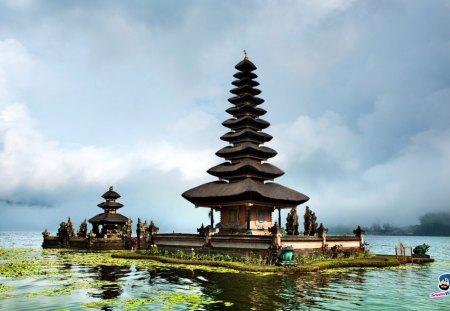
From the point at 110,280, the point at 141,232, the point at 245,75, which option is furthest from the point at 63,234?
the point at 110,280

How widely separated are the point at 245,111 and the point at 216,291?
1231 inches

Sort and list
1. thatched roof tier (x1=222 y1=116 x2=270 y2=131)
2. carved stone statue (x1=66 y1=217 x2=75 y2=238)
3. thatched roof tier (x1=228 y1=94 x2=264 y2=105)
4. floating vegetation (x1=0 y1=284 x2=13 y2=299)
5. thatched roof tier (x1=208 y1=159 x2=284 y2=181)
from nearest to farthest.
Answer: floating vegetation (x1=0 y1=284 x2=13 y2=299)
thatched roof tier (x1=208 y1=159 x2=284 y2=181)
thatched roof tier (x1=222 y1=116 x2=270 y2=131)
thatched roof tier (x1=228 y1=94 x2=264 y2=105)
carved stone statue (x1=66 y1=217 x2=75 y2=238)

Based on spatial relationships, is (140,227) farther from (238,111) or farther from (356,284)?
(356,284)

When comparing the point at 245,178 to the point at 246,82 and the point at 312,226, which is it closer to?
the point at 312,226

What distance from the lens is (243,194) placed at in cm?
3800

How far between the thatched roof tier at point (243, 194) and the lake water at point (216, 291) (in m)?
11.9

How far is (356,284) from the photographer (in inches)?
878

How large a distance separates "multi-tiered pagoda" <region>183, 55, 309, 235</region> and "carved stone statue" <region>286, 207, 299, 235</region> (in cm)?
90

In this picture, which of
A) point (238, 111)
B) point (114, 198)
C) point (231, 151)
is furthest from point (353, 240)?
point (114, 198)

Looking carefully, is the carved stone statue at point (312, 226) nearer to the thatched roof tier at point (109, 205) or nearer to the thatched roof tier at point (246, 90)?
the thatched roof tier at point (246, 90)

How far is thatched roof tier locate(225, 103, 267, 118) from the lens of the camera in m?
47.5

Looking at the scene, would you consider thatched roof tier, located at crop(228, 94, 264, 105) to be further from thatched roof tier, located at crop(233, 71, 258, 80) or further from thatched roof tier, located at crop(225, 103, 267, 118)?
thatched roof tier, located at crop(233, 71, 258, 80)

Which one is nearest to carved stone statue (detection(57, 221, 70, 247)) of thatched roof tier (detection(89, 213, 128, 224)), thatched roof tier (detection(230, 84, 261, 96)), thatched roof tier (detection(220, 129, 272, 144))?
thatched roof tier (detection(89, 213, 128, 224))

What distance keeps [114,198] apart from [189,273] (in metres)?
38.8
